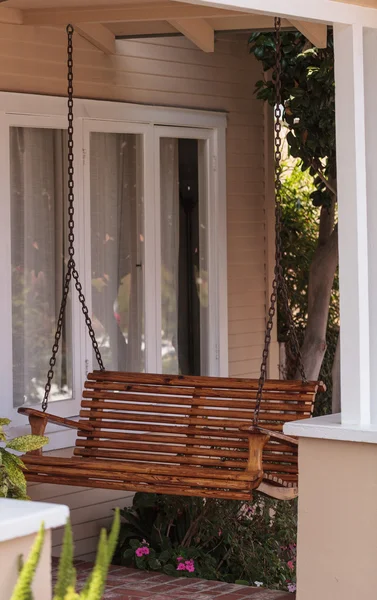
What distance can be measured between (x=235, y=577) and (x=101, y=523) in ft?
3.20

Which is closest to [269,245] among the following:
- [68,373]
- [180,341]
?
[180,341]

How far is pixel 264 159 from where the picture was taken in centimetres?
789

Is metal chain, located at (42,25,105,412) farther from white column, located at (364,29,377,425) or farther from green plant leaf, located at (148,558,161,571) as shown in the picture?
white column, located at (364,29,377,425)

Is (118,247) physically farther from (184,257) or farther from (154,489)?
(154,489)

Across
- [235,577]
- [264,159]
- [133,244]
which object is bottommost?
[235,577]

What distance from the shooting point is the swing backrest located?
545 centimetres

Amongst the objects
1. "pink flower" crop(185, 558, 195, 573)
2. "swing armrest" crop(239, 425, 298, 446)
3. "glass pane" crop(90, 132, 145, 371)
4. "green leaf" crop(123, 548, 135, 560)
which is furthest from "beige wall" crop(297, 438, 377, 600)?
"glass pane" crop(90, 132, 145, 371)

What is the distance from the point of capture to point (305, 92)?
7.23 meters

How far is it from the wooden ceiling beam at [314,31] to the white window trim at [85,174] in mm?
1384

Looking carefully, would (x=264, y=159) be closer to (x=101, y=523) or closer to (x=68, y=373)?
(x=68, y=373)

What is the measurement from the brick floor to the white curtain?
183 cm

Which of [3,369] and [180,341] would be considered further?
[180,341]

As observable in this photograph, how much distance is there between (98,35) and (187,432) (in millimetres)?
2474

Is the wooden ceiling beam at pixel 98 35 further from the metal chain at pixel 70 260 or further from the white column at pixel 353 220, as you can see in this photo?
the white column at pixel 353 220
